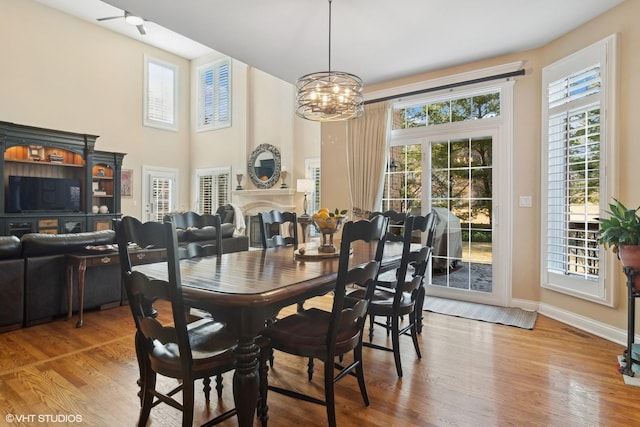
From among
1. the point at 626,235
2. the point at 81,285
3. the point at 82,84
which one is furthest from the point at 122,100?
the point at 626,235

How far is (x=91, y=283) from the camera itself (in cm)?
380

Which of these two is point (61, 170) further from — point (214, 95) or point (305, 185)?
point (305, 185)

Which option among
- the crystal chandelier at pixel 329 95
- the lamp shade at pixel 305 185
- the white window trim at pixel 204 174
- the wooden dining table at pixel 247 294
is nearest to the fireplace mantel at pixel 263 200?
the white window trim at pixel 204 174

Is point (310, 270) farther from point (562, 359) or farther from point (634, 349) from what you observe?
point (634, 349)

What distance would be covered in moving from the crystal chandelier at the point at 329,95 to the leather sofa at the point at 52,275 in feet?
8.43

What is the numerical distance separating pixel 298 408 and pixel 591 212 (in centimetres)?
314

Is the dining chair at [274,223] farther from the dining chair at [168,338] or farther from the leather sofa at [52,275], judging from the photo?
the leather sofa at [52,275]

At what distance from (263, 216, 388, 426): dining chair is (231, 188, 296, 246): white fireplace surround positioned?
565 cm

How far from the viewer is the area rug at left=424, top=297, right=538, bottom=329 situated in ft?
11.7

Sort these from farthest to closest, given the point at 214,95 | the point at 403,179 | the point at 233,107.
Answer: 1. the point at 214,95
2. the point at 233,107
3. the point at 403,179

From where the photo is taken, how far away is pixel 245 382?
153cm

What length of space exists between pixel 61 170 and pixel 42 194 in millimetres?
674

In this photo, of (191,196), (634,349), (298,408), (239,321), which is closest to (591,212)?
(634,349)

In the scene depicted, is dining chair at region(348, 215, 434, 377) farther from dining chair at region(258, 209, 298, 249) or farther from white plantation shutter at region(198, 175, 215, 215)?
white plantation shutter at region(198, 175, 215, 215)
